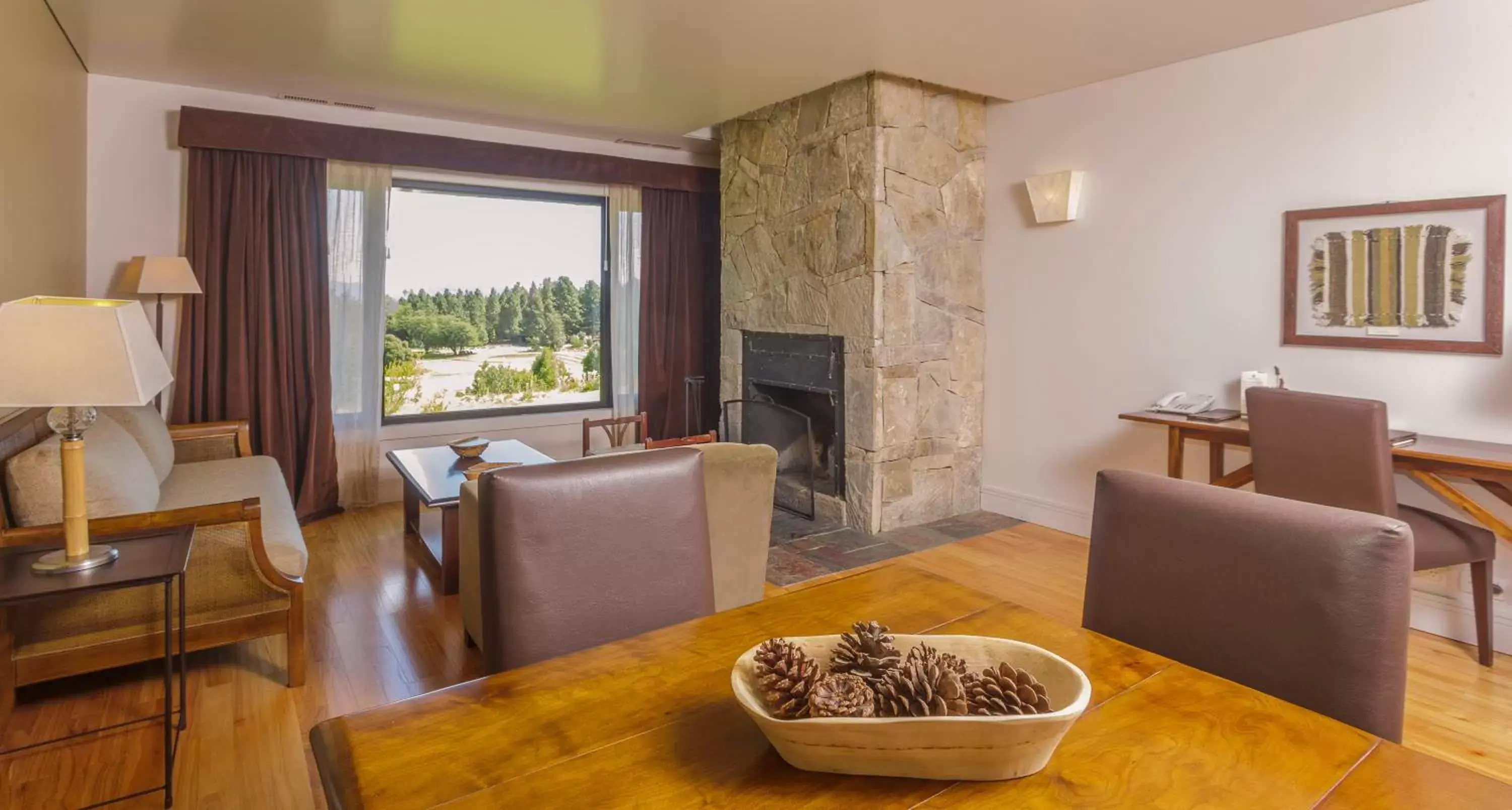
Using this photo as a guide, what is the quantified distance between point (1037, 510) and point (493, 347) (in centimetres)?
351

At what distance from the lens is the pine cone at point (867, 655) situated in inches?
33.8

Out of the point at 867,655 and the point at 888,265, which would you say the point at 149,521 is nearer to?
the point at 867,655

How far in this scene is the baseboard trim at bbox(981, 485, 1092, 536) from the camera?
419 centimetres

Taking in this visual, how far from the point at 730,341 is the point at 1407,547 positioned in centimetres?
427

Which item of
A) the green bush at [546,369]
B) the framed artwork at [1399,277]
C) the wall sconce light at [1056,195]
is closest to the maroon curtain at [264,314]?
the green bush at [546,369]

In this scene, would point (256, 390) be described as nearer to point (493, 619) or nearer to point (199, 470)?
point (199, 470)

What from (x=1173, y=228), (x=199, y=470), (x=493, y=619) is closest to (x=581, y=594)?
(x=493, y=619)

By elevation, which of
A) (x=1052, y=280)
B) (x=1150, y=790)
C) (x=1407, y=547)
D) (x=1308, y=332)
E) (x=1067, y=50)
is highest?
(x=1067, y=50)

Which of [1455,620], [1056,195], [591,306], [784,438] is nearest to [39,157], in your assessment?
[591,306]

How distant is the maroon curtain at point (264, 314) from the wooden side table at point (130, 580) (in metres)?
2.32

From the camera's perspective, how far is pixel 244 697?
2471mm

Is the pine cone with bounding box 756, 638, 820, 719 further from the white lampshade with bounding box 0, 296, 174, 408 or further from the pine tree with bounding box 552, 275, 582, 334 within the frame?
the pine tree with bounding box 552, 275, 582, 334

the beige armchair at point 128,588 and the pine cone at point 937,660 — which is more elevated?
the pine cone at point 937,660

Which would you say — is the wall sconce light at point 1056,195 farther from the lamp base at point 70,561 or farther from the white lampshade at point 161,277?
the white lampshade at point 161,277
